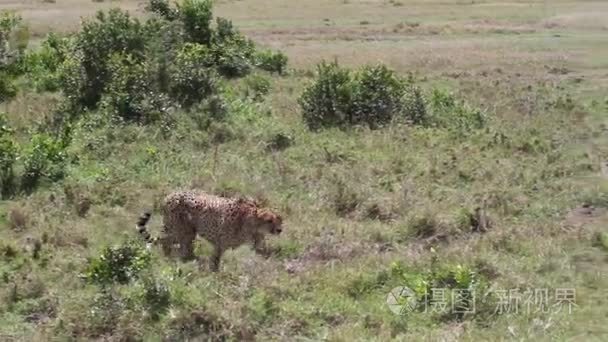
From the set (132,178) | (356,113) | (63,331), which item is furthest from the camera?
(356,113)

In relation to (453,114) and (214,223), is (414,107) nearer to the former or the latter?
(453,114)

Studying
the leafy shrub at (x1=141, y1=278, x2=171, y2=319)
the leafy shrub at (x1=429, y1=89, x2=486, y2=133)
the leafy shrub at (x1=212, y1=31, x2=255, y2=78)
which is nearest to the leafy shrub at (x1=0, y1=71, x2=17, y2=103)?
the leafy shrub at (x1=212, y1=31, x2=255, y2=78)

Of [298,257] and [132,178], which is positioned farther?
[132,178]

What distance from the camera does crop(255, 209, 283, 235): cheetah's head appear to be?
1028 cm

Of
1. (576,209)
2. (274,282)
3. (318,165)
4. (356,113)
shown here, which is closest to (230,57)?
(356,113)

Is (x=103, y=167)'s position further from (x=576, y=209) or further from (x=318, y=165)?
(x=576, y=209)

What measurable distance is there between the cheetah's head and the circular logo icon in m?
1.71

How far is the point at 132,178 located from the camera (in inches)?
557

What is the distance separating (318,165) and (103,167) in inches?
150

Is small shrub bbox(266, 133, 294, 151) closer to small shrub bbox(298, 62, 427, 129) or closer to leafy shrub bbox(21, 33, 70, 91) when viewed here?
small shrub bbox(298, 62, 427, 129)

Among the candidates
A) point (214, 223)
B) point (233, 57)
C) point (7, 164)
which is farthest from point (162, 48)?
point (214, 223)

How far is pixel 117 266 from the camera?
378 inches

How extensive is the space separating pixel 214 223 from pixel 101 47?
10.1 m

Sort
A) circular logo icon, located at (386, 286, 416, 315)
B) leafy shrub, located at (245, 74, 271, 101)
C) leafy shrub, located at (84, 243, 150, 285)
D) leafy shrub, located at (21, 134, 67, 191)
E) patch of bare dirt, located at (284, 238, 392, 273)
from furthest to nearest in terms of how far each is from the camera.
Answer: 1. leafy shrub, located at (245, 74, 271, 101)
2. leafy shrub, located at (21, 134, 67, 191)
3. patch of bare dirt, located at (284, 238, 392, 273)
4. leafy shrub, located at (84, 243, 150, 285)
5. circular logo icon, located at (386, 286, 416, 315)
